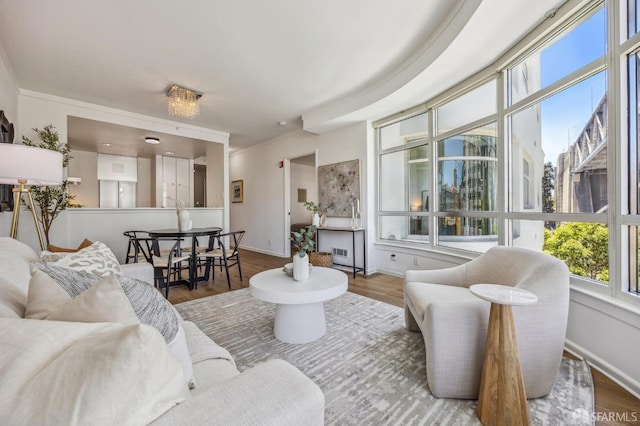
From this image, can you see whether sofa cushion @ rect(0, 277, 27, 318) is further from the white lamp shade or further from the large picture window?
the large picture window

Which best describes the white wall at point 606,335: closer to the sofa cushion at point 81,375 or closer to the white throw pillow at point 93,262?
the sofa cushion at point 81,375

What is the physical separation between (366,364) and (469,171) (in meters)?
2.58

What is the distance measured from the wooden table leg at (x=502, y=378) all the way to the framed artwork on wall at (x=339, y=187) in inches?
127

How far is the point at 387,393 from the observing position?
1.56m

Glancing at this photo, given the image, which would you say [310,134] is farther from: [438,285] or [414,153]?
[438,285]

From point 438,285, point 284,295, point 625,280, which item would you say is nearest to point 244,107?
point 284,295

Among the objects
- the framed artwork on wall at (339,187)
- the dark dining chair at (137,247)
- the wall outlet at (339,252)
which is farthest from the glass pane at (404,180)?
the dark dining chair at (137,247)

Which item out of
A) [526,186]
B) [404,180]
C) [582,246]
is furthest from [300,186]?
[582,246]

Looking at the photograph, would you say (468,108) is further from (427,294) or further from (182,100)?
(182,100)

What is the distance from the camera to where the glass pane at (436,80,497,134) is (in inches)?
117

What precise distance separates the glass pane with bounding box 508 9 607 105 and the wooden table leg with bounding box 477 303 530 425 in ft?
6.49

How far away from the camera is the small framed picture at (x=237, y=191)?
698 centimetres

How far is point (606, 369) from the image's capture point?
1.69 meters

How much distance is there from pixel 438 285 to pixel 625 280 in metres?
1.08
